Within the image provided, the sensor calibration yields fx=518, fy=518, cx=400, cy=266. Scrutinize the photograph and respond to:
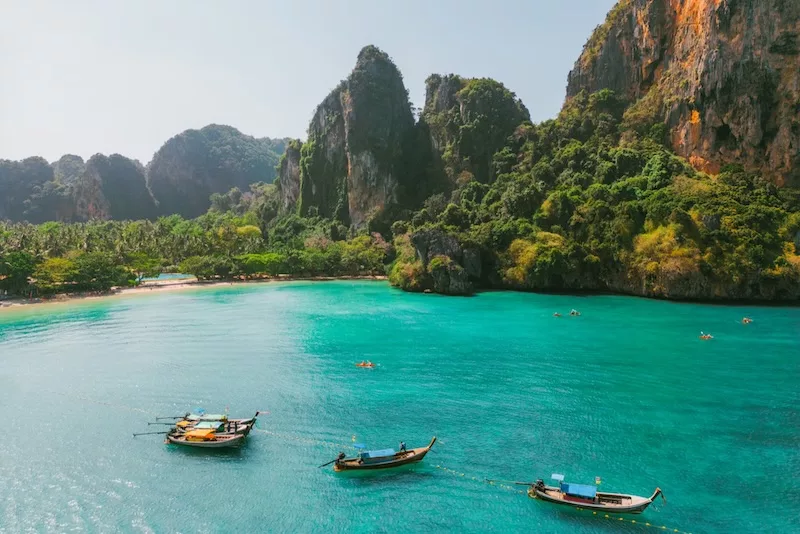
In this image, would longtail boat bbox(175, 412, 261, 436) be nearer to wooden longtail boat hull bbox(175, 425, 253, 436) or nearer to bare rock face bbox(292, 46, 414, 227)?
wooden longtail boat hull bbox(175, 425, 253, 436)

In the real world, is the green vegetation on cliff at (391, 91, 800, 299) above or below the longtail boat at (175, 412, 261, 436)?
above

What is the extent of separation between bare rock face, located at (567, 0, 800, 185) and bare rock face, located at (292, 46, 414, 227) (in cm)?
4692

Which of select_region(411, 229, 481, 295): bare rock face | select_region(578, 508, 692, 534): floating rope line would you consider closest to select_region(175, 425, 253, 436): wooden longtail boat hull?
select_region(578, 508, 692, 534): floating rope line

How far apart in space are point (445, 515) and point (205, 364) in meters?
23.4

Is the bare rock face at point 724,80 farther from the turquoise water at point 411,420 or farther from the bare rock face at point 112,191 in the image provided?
the bare rock face at point 112,191

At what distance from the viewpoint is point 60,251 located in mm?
80312

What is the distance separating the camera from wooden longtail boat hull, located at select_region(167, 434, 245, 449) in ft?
76.1

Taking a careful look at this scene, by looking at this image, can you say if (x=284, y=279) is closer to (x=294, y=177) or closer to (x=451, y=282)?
(x=451, y=282)

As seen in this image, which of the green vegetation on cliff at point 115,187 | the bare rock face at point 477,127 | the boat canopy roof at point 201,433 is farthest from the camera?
the green vegetation on cliff at point 115,187

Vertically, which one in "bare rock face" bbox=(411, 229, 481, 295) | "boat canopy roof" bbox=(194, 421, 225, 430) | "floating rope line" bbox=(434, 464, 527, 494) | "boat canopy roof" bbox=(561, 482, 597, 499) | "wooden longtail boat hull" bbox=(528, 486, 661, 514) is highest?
"bare rock face" bbox=(411, 229, 481, 295)

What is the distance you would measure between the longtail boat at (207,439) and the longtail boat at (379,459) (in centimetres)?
514

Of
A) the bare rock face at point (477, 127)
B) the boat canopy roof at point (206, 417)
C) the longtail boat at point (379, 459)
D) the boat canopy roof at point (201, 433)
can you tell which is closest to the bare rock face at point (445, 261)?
the bare rock face at point (477, 127)

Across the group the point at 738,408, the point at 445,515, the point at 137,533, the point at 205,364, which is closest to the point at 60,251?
the point at 205,364

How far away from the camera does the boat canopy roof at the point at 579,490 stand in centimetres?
1791
